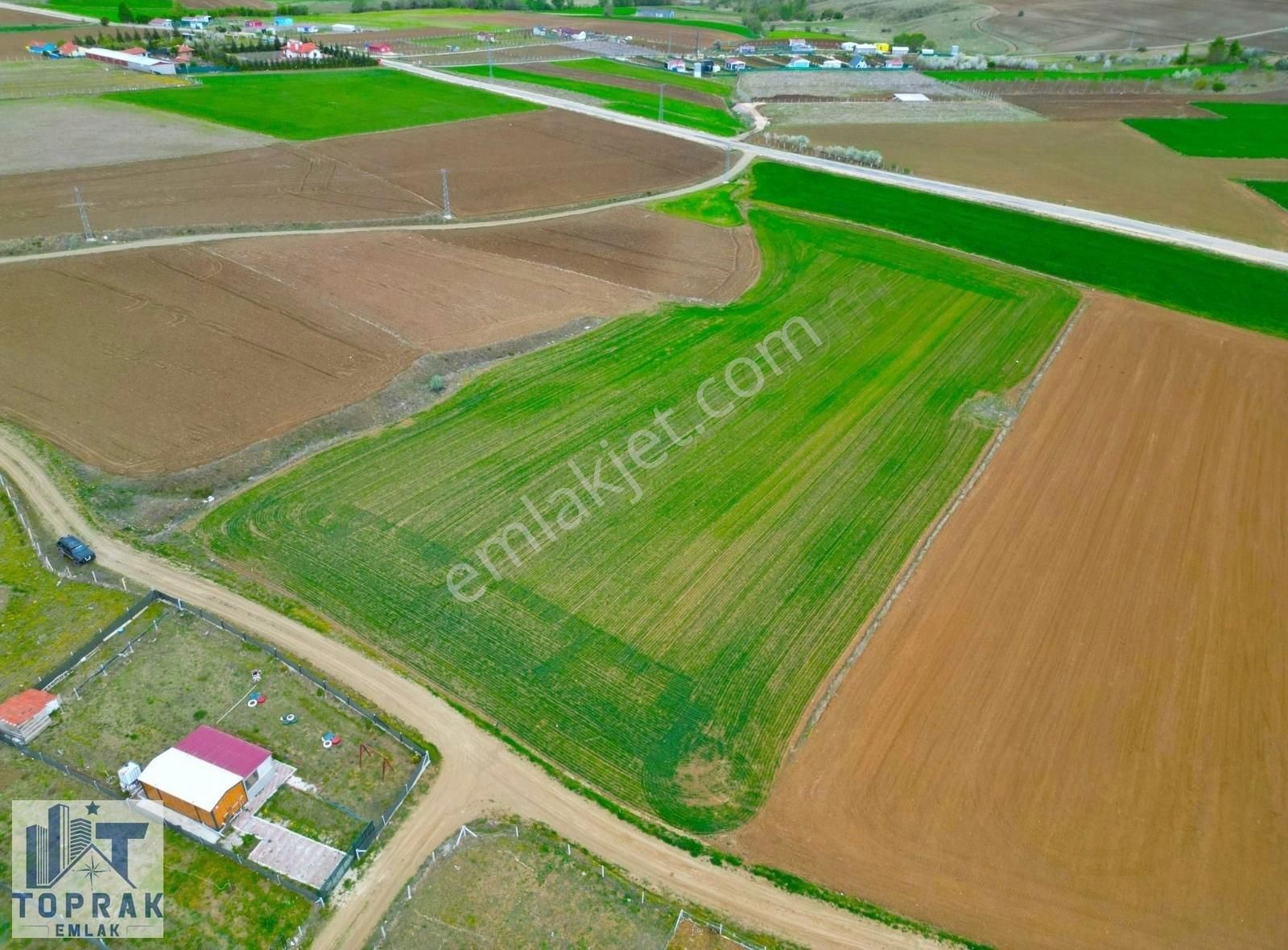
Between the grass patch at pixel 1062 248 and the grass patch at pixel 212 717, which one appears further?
the grass patch at pixel 1062 248

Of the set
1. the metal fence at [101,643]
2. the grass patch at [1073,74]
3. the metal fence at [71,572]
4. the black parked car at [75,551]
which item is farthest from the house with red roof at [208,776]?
the grass patch at [1073,74]

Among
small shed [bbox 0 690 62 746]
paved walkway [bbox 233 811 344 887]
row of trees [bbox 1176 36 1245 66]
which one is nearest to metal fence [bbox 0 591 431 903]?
paved walkway [bbox 233 811 344 887]

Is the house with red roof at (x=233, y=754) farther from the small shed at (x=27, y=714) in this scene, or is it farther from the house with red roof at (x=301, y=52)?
the house with red roof at (x=301, y=52)

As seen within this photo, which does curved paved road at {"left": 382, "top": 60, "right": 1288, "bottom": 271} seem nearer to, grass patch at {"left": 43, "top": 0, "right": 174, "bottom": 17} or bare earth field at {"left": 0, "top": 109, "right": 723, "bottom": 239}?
bare earth field at {"left": 0, "top": 109, "right": 723, "bottom": 239}

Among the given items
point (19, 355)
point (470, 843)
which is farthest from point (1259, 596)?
point (19, 355)

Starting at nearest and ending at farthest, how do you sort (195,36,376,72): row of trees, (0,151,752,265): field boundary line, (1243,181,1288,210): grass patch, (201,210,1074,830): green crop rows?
(201,210,1074,830): green crop rows
(0,151,752,265): field boundary line
(1243,181,1288,210): grass patch
(195,36,376,72): row of trees

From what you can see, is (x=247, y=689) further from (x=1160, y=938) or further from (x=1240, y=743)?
(x=1240, y=743)
